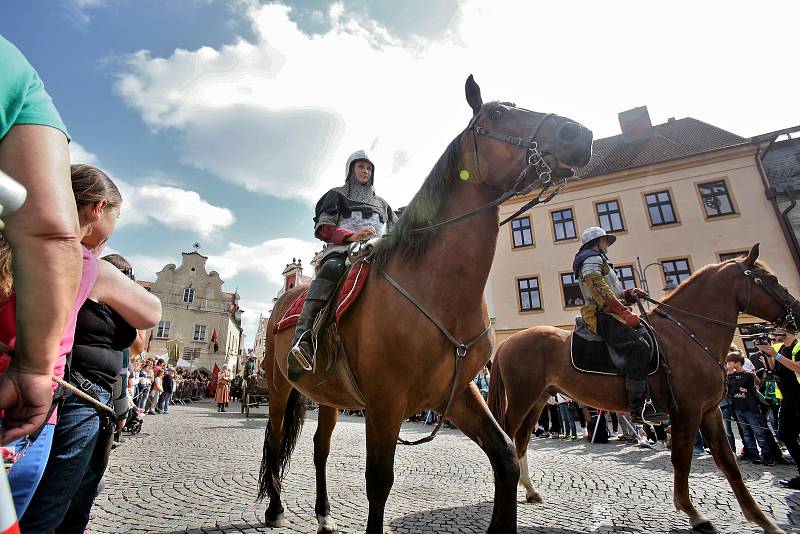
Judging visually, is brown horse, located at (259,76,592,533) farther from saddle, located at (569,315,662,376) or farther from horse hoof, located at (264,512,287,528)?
saddle, located at (569,315,662,376)

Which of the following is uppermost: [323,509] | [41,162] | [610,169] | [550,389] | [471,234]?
[610,169]

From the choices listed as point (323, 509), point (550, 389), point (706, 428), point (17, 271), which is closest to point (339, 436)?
point (550, 389)

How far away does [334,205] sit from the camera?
3639mm

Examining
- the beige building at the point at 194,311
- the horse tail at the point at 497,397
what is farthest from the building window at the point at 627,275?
the beige building at the point at 194,311

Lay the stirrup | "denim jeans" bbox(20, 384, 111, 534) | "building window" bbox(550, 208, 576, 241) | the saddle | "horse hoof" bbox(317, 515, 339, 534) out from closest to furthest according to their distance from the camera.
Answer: "denim jeans" bbox(20, 384, 111, 534)
the stirrup
"horse hoof" bbox(317, 515, 339, 534)
the saddle
"building window" bbox(550, 208, 576, 241)

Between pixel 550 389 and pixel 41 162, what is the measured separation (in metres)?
6.19

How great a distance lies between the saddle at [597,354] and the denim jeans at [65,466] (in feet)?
16.5

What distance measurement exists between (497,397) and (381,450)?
12.9 ft

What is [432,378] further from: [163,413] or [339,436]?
[163,413]

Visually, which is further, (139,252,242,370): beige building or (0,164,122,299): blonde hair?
(139,252,242,370): beige building

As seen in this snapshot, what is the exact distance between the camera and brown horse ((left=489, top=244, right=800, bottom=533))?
13.5 feet

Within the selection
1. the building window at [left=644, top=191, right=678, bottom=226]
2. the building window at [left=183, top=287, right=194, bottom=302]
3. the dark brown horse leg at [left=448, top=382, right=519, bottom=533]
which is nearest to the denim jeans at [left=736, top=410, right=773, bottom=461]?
the dark brown horse leg at [left=448, top=382, right=519, bottom=533]

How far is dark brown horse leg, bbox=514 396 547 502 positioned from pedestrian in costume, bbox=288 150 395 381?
3110 millimetres

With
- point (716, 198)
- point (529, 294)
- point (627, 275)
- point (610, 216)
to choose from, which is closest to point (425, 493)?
point (529, 294)
